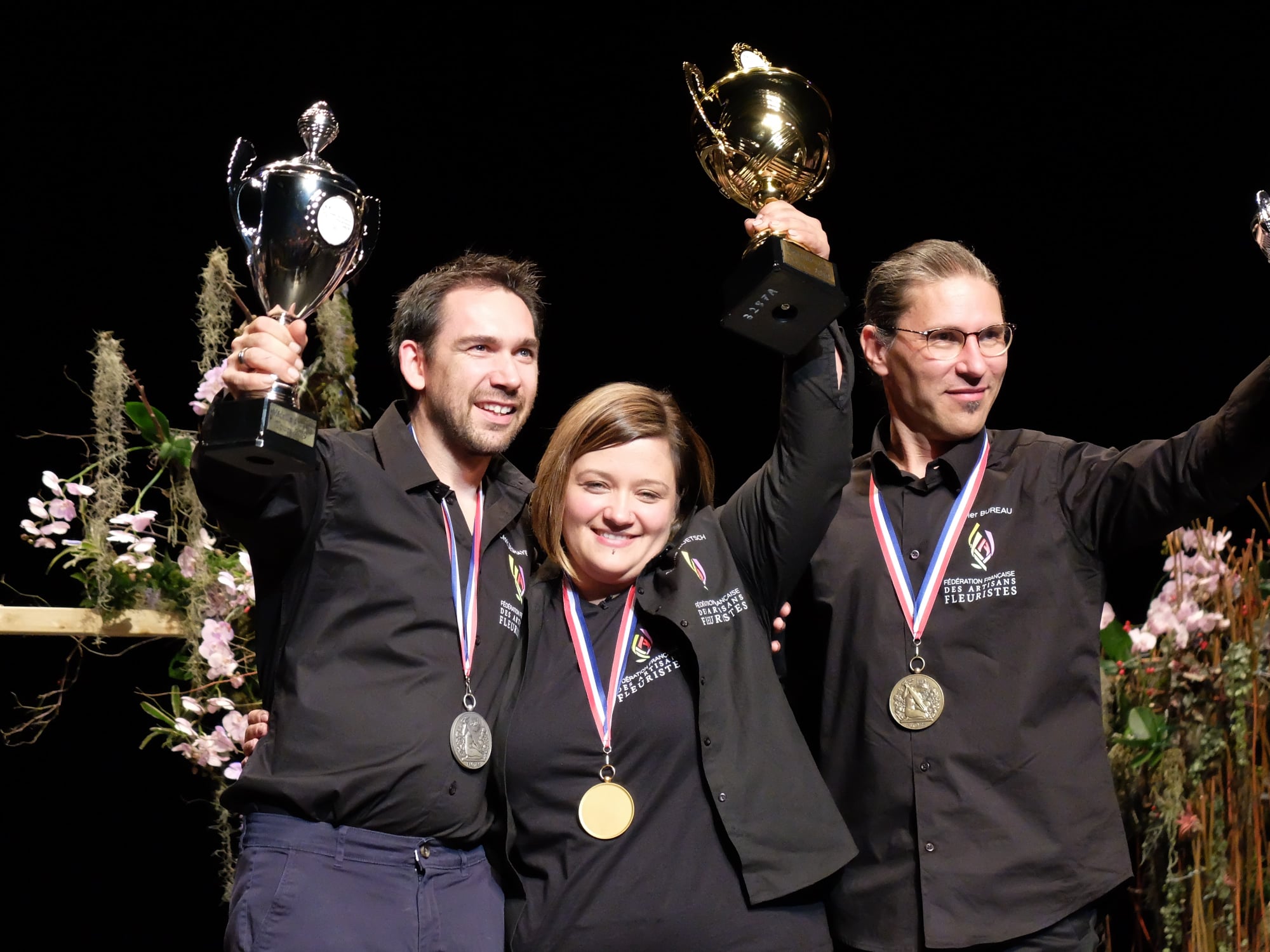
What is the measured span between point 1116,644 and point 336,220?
2110mm

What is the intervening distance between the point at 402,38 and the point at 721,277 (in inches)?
53.9

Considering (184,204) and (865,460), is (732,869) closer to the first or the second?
(865,460)

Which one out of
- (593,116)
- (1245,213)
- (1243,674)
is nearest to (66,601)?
(593,116)

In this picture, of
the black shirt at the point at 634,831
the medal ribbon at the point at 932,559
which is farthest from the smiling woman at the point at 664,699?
the medal ribbon at the point at 932,559

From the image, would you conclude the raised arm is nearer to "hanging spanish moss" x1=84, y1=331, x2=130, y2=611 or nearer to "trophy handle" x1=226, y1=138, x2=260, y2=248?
"trophy handle" x1=226, y1=138, x2=260, y2=248

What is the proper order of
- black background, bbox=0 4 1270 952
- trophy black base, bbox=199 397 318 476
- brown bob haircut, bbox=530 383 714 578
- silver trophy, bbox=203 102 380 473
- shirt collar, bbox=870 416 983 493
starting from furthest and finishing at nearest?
black background, bbox=0 4 1270 952 → shirt collar, bbox=870 416 983 493 → brown bob haircut, bbox=530 383 714 578 → silver trophy, bbox=203 102 380 473 → trophy black base, bbox=199 397 318 476

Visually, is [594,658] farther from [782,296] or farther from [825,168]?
[825,168]

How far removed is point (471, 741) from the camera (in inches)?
86.7

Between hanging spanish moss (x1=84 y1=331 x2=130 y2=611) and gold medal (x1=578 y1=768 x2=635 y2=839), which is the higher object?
hanging spanish moss (x1=84 y1=331 x2=130 y2=611)

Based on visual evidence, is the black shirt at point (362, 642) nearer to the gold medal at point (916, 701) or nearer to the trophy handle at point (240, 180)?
the trophy handle at point (240, 180)

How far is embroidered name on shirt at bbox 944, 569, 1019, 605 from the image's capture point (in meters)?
2.33

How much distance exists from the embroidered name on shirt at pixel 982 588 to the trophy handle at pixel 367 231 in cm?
121

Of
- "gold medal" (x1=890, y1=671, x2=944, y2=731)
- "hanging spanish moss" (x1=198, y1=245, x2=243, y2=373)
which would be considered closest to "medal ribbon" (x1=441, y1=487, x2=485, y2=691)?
"gold medal" (x1=890, y1=671, x2=944, y2=731)

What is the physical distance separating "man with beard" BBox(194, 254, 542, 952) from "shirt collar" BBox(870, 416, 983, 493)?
727 millimetres
